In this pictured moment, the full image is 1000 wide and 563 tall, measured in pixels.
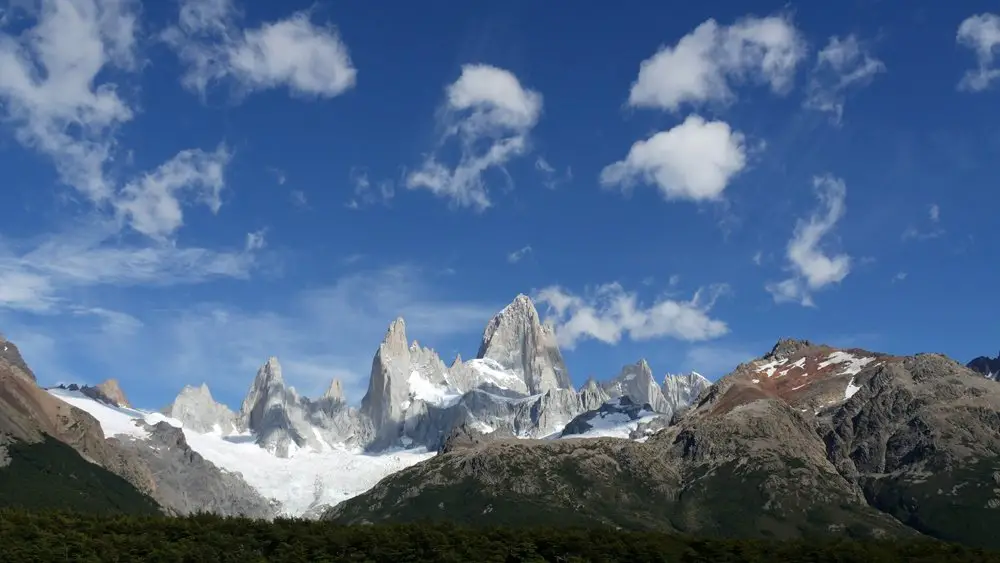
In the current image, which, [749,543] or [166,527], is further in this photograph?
[166,527]

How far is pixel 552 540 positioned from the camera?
80.1 meters

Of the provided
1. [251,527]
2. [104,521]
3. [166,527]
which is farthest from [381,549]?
[104,521]

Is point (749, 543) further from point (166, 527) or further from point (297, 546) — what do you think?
point (166, 527)

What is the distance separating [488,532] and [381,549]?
10.9 metres

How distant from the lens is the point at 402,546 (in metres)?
81.0

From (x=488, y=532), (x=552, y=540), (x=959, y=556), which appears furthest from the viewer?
(x=488, y=532)

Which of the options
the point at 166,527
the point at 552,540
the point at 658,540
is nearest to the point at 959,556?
the point at 658,540

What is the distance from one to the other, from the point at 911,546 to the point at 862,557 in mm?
7113

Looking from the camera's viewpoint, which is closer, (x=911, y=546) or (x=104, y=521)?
(x=911, y=546)

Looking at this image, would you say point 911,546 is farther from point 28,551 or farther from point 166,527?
point 28,551

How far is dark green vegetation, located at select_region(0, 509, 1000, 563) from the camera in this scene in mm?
77312

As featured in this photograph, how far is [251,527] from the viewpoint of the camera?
286ft

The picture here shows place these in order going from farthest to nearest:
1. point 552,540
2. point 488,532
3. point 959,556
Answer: point 488,532 < point 552,540 < point 959,556

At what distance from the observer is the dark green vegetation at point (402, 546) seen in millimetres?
77312
